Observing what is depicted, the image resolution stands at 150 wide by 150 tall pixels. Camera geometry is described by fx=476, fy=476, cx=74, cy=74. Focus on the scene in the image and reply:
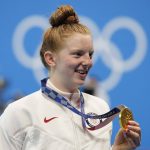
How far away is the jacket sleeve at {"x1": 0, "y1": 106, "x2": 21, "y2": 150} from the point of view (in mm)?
1452

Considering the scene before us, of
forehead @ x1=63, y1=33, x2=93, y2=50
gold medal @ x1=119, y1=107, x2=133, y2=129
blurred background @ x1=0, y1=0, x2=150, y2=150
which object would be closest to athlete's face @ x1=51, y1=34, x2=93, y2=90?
forehead @ x1=63, y1=33, x2=93, y2=50

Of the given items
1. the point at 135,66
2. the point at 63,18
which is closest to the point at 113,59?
the point at 135,66

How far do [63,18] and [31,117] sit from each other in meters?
0.34

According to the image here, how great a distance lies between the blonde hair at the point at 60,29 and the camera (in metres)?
1.52

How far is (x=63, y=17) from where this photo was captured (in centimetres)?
154

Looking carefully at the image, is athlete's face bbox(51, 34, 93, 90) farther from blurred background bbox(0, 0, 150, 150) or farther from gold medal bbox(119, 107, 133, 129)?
blurred background bbox(0, 0, 150, 150)

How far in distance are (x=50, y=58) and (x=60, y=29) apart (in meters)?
0.10

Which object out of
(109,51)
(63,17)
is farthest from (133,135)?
(109,51)

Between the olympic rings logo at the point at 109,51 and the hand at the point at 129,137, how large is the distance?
382 cm

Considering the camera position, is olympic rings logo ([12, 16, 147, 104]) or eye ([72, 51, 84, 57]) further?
olympic rings logo ([12, 16, 147, 104])

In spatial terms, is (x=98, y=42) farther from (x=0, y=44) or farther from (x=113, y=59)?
(x=0, y=44)

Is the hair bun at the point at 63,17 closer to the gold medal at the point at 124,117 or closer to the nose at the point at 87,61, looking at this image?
the nose at the point at 87,61

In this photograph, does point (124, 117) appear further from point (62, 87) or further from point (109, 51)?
point (109, 51)

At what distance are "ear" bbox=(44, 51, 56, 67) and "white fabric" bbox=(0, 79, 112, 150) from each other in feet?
0.40
